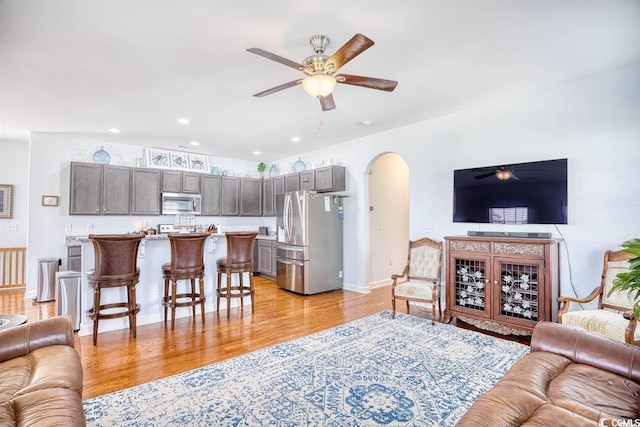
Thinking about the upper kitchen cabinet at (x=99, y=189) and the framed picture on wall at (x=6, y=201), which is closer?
the upper kitchen cabinet at (x=99, y=189)

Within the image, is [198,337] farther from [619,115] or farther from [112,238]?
[619,115]

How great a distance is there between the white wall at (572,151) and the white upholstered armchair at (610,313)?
260mm

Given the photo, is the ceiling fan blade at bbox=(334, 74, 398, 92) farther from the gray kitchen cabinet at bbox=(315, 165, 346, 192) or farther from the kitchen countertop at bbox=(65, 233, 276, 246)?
the gray kitchen cabinet at bbox=(315, 165, 346, 192)

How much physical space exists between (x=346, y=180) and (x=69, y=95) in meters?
4.12

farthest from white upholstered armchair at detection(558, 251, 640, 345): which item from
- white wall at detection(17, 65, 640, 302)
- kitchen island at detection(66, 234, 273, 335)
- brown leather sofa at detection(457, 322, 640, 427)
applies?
kitchen island at detection(66, 234, 273, 335)

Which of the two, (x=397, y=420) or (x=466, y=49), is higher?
(x=466, y=49)

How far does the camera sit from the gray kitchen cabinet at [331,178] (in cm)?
564

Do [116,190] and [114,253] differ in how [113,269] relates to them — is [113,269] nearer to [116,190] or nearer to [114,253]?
[114,253]

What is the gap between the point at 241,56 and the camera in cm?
272

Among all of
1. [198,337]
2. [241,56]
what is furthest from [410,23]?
[198,337]

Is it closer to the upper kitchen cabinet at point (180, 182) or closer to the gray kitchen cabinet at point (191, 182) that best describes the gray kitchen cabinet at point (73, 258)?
the upper kitchen cabinet at point (180, 182)

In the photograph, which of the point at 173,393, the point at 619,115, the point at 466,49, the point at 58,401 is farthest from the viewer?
the point at 619,115

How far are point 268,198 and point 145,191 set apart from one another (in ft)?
8.48

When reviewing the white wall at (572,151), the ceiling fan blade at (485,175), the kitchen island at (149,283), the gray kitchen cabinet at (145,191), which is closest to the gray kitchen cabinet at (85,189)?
the gray kitchen cabinet at (145,191)
